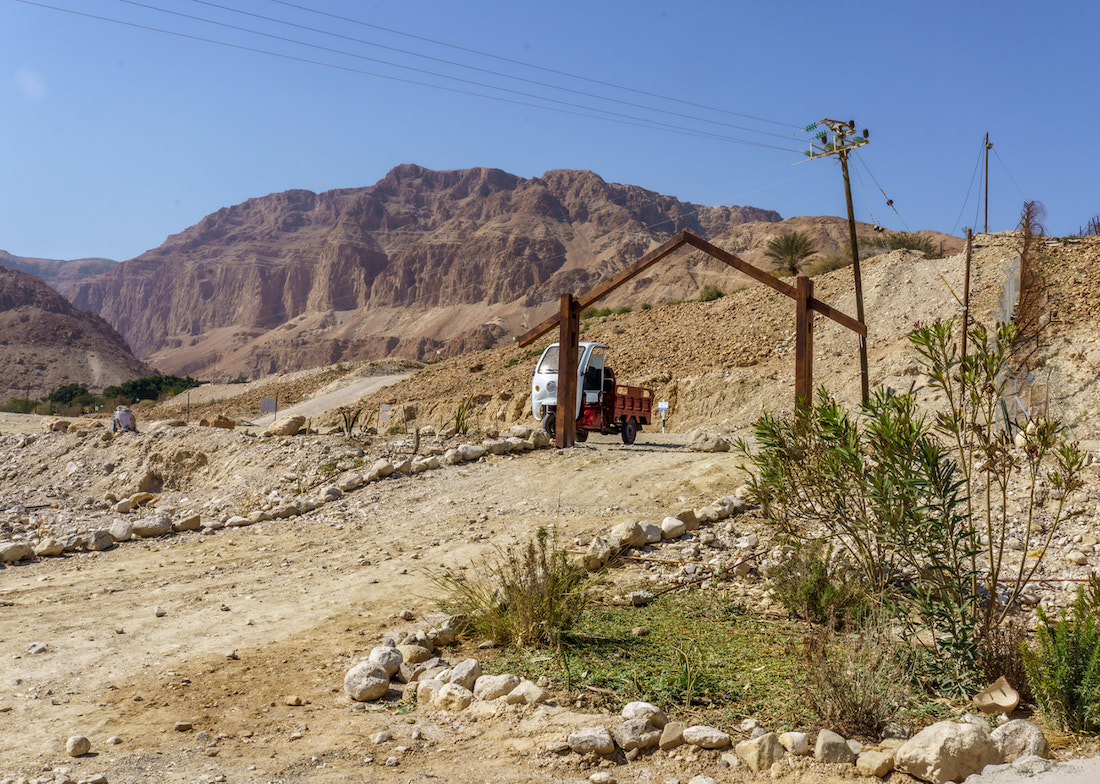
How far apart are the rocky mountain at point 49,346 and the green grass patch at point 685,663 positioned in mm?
80873

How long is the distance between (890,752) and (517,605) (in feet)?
9.00

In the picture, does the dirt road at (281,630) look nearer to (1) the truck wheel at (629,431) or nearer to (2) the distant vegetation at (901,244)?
(1) the truck wheel at (629,431)

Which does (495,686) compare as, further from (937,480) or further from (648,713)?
(937,480)

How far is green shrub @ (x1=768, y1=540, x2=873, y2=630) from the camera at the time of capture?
20.7 ft

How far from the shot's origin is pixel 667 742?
4.25 meters

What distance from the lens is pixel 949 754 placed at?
3.82 meters

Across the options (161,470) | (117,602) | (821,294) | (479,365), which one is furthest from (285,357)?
(117,602)

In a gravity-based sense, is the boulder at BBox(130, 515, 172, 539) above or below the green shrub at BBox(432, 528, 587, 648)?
below

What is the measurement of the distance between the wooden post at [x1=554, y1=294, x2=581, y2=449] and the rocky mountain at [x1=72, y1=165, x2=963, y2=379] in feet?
232

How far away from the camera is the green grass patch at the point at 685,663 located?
4.77 m

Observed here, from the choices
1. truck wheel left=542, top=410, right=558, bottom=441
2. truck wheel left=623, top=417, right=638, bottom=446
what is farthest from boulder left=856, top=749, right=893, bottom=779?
truck wheel left=623, top=417, right=638, bottom=446

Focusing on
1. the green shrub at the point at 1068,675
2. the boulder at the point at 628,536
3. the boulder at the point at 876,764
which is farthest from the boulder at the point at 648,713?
the boulder at the point at 628,536

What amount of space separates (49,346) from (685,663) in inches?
3730

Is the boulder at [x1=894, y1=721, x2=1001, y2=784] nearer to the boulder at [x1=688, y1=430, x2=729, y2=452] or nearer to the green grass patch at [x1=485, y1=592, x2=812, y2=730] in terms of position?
the green grass patch at [x1=485, y1=592, x2=812, y2=730]
